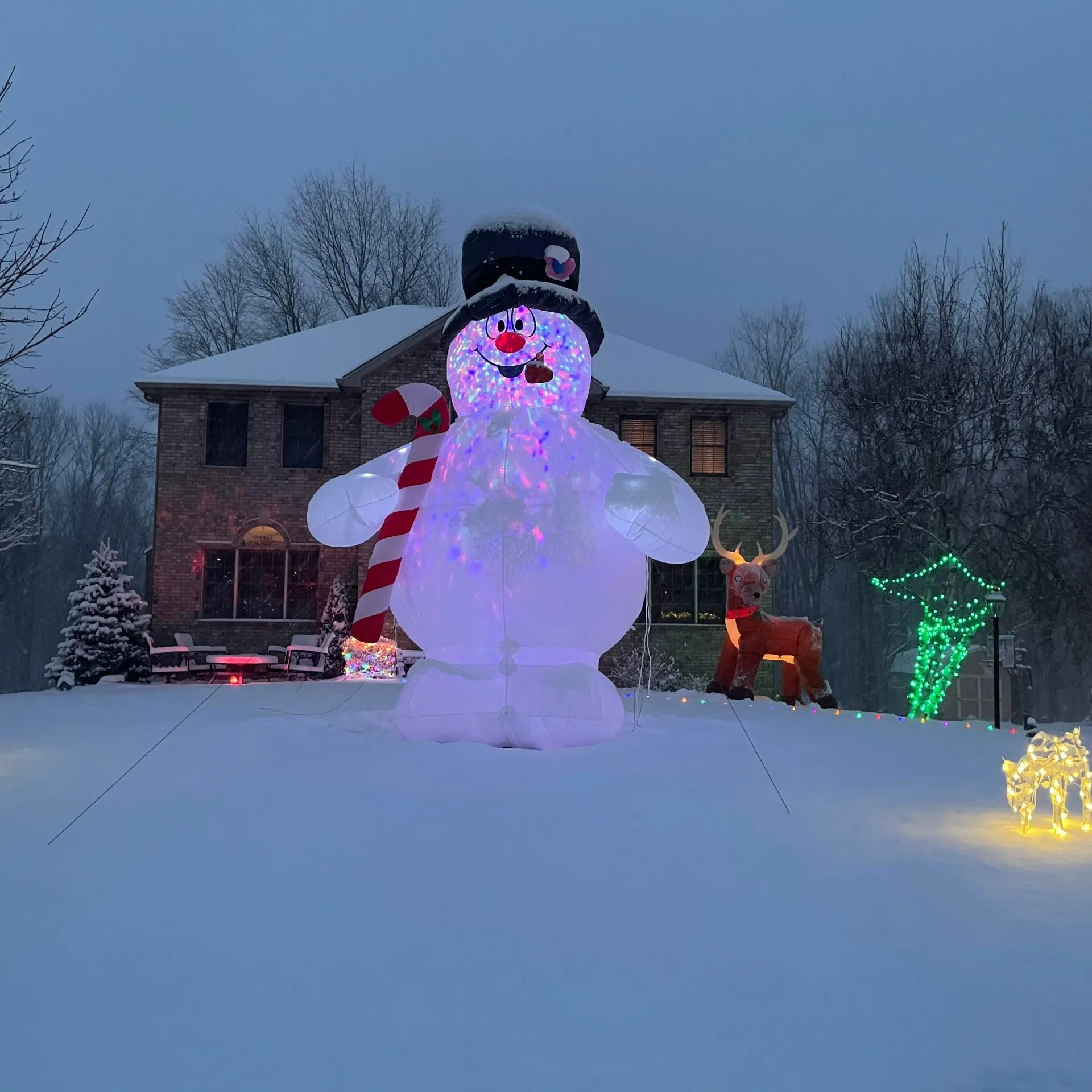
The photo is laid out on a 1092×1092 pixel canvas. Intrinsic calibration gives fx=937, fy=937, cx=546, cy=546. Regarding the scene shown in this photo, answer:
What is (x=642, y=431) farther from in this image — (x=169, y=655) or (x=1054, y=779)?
(x=1054, y=779)

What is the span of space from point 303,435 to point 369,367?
94.3 inches

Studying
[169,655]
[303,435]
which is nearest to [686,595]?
[303,435]

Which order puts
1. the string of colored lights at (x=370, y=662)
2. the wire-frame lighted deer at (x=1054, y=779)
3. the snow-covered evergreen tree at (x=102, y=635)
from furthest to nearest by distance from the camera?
1. the snow-covered evergreen tree at (x=102, y=635)
2. the string of colored lights at (x=370, y=662)
3. the wire-frame lighted deer at (x=1054, y=779)

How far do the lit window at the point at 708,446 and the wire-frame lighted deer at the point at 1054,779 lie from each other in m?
14.7

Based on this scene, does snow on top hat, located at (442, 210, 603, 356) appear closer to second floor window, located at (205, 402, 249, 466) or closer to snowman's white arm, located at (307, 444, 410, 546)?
snowman's white arm, located at (307, 444, 410, 546)

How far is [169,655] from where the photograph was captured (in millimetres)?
17828

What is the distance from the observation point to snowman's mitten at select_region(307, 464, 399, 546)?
845 cm

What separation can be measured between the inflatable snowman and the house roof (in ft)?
32.9

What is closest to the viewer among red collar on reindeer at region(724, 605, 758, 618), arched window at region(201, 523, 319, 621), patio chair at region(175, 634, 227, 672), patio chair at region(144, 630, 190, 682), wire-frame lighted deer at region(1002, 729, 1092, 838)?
wire-frame lighted deer at region(1002, 729, 1092, 838)

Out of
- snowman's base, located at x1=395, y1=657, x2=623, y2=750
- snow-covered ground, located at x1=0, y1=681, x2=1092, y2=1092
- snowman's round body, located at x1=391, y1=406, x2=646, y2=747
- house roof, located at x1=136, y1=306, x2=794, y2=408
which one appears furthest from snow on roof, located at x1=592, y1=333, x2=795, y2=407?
snow-covered ground, located at x1=0, y1=681, x2=1092, y2=1092

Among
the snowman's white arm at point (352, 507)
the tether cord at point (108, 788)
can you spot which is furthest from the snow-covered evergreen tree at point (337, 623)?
the tether cord at point (108, 788)

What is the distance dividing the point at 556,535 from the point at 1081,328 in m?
18.5

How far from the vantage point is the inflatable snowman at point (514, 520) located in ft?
24.6

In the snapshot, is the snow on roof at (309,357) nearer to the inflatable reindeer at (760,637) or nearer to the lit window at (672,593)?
the lit window at (672,593)
